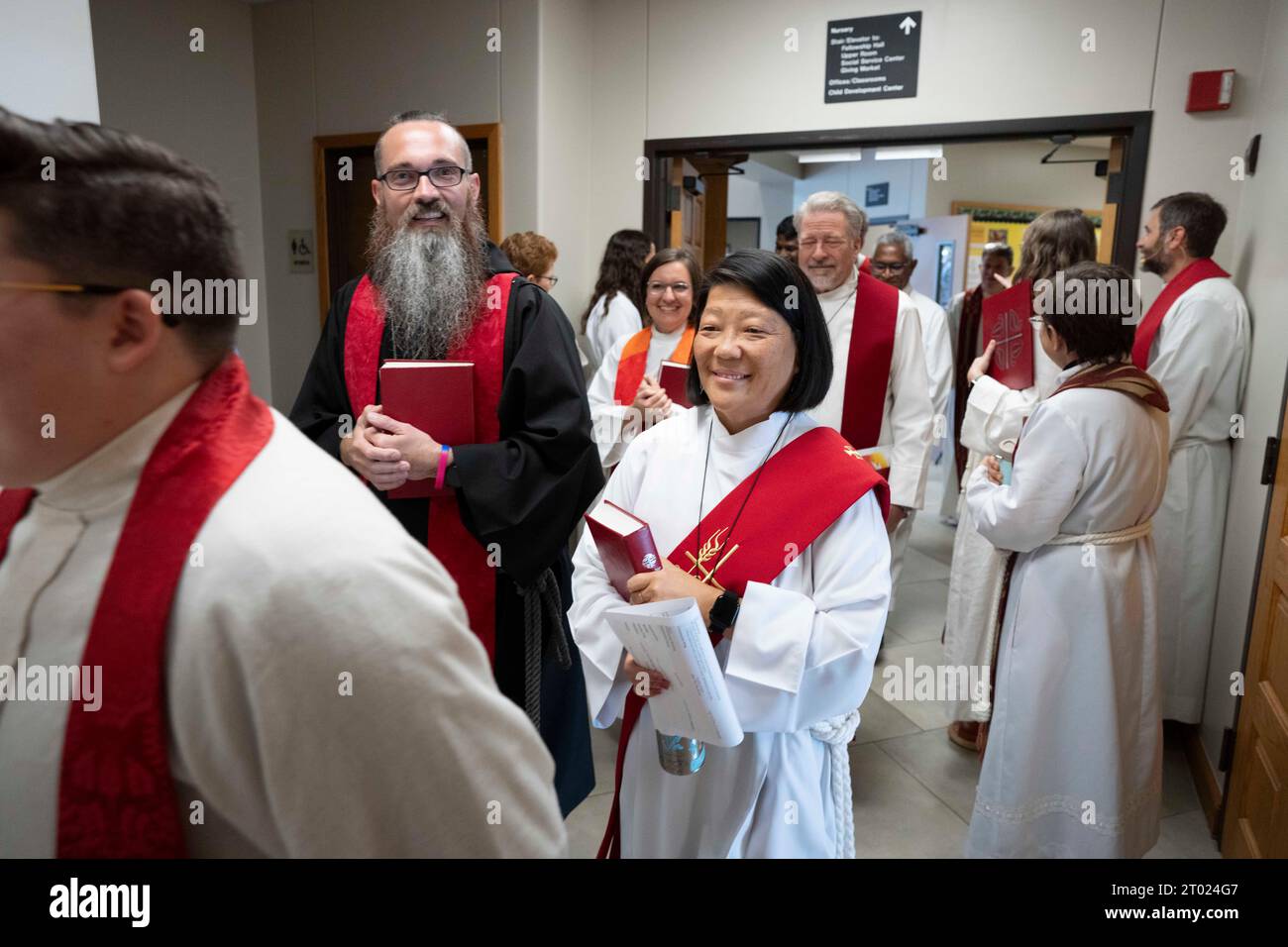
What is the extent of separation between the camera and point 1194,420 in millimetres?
2818

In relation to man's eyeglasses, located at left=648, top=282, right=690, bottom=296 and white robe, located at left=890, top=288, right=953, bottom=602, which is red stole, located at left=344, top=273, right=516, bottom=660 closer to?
man's eyeglasses, located at left=648, top=282, right=690, bottom=296

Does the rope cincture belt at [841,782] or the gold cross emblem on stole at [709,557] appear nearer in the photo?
the gold cross emblem on stole at [709,557]

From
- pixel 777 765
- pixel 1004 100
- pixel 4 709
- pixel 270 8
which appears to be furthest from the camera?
pixel 1004 100

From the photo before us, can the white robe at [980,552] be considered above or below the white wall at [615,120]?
below

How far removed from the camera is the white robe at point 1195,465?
275 centimetres

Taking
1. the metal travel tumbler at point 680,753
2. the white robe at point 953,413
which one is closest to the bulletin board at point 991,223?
the white robe at point 953,413

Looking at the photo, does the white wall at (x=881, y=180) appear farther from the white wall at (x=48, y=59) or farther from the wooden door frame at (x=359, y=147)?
the white wall at (x=48, y=59)

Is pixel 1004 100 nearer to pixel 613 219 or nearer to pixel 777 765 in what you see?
pixel 613 219

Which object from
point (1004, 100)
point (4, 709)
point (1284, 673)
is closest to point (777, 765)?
point (4, 709)

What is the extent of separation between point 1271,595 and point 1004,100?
2.66 m

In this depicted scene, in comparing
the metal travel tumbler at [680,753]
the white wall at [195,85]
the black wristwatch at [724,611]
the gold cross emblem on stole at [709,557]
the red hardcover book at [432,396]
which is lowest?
the metal travel tumbler at [680,753]

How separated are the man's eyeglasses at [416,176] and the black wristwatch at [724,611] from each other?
0.89 metres

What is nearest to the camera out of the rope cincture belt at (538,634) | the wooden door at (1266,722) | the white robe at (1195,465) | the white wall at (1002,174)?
the rope cincture belt at (538,634)
